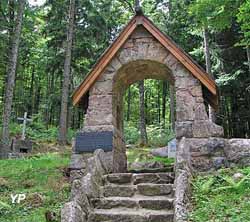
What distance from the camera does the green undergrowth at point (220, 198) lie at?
5188mm

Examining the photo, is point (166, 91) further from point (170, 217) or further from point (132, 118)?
point (170, 217)

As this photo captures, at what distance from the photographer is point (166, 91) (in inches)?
1236

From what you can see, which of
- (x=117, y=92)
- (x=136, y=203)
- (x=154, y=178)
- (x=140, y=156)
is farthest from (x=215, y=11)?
(x=136, y=203)

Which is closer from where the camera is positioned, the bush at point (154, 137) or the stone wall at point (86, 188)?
the stone wall at point (86, 188)

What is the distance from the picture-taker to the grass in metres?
6.89

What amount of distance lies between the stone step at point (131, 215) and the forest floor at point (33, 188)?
84cm

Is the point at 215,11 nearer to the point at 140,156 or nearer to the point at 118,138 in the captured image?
the point at 118,138

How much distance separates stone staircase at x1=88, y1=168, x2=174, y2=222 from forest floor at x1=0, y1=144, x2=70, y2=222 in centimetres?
95

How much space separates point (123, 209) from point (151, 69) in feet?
17.1

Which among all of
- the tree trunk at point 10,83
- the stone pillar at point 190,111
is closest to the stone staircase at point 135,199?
the stone pillar at point 190,111

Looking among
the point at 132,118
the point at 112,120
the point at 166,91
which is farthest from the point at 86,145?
the point at 132,118

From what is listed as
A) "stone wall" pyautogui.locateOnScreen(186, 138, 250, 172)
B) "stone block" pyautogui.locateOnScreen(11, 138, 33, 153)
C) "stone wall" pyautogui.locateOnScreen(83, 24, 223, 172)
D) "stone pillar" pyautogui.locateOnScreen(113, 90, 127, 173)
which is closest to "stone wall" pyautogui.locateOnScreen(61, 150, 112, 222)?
"stone pillar" pyautogui.locateOnScreen(113, 90, 127, 173)

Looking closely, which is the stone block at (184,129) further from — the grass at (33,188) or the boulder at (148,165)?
the grass at (33,188)

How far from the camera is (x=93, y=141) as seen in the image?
28.8 ft
